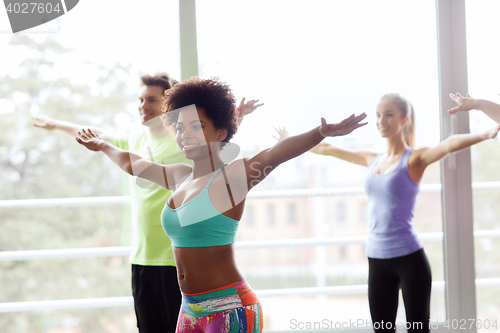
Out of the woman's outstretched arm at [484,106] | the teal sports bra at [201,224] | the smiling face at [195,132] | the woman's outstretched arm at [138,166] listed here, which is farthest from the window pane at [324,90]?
the teal sports bra at [201,224]

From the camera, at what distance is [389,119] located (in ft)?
5.48

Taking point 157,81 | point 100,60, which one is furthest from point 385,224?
point 100,60

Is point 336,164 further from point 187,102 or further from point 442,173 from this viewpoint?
point 187,102

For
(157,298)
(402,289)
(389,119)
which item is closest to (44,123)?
(157,298)

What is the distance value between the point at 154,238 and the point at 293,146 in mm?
787

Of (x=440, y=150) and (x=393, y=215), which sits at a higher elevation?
(x=440, y=150)

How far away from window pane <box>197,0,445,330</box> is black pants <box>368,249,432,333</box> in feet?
0.96

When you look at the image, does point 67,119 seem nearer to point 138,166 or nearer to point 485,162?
point 138,166

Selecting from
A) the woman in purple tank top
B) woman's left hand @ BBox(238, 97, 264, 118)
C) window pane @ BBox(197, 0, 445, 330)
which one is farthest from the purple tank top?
woman's left hand @ BBox(238, 97, 264, 118)

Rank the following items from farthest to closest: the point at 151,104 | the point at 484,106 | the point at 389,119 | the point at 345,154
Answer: the point at 345,154, the point at 389,119, the point at 151,104, the point at 484,106

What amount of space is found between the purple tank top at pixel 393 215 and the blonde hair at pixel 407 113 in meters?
0.08

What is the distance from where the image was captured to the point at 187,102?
108cm

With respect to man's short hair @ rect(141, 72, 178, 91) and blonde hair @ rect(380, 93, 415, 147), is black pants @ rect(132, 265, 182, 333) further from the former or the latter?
blonde hair @ rect(380, 93, 415, 147)

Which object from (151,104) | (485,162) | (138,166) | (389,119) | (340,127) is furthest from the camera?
(485,162)
